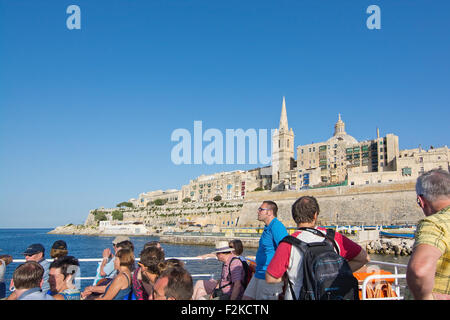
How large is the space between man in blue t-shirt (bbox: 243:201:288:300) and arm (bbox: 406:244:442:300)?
1.66m

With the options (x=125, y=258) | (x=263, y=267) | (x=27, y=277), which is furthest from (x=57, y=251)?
(x=263, y=267)

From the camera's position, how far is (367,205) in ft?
142

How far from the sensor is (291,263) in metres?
2.98

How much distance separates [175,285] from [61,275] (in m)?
2.38

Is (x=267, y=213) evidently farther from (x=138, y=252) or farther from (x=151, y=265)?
(x=138, y=252)

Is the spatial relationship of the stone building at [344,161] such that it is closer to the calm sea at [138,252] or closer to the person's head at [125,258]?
the calm sea at [138,252]

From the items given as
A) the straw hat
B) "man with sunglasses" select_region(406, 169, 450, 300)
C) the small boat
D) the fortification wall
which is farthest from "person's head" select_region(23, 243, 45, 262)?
the fortification wall

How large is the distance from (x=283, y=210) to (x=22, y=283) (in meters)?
51.1

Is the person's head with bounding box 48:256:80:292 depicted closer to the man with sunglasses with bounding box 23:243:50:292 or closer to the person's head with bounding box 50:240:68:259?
the man with sunglasses with bounding box 23:243:50:292

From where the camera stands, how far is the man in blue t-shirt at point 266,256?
12.2ft

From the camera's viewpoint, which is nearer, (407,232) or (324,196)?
(407,232)
